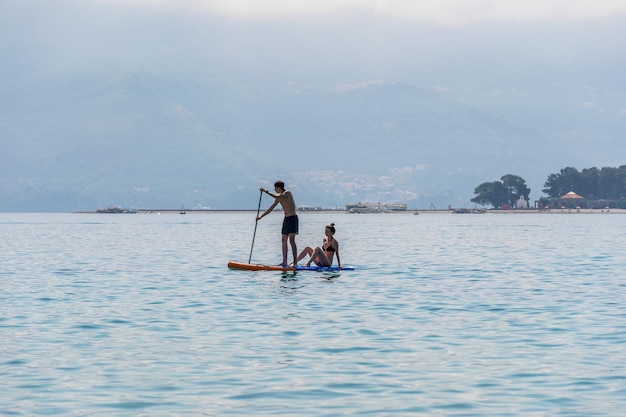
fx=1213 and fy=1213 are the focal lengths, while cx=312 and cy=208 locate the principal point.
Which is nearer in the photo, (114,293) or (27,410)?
(27,410)

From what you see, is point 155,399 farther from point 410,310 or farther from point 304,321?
point 410,310

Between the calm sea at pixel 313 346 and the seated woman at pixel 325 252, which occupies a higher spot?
the seated woman at pixel 325 252

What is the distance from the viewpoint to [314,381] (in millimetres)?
19875

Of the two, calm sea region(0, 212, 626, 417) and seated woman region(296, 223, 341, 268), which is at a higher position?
seated woman region(296, 223, 341, 268)

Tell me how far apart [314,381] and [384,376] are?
4.03ft

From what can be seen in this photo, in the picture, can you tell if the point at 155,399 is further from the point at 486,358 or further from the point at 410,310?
the point at 410,310

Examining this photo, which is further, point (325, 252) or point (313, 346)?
point (325, 252)

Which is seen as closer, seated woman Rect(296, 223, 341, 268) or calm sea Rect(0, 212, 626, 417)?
calm sea Rect(0, 212, 626, 417)

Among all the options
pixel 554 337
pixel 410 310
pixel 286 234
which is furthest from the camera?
pixel 286 234

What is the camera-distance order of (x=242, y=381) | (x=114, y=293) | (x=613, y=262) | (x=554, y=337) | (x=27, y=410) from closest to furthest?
(x=27, y=410), (x=242, y=381), (x=554, y=337), (x=114, y=293), (x=613, y=262)

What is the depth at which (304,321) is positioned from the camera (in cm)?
2855

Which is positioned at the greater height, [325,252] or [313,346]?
[325,252]

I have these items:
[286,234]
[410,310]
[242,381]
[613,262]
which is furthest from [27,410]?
[613,262]

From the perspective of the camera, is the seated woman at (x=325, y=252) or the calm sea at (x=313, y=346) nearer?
the calm sea at (x=313, y=346)
